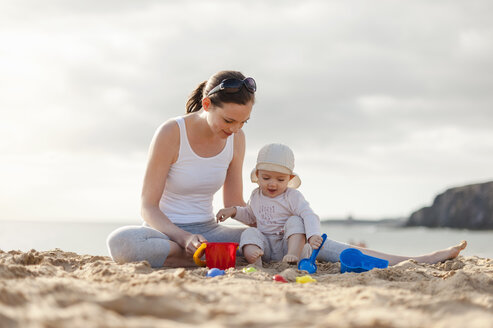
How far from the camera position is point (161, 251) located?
322 centimetres

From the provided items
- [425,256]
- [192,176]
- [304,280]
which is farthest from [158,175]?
[425,256]

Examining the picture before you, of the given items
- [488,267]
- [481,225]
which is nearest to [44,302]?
[488,267]

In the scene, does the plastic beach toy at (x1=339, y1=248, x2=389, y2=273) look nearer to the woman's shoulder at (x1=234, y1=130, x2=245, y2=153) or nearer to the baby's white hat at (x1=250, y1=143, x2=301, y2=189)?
the baby's white hat at (x1=250, y1=143, x2=301, y2=189)

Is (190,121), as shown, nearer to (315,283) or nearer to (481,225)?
(315,283)

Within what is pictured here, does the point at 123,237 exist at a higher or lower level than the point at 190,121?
lower

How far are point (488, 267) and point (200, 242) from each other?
78.0 inches

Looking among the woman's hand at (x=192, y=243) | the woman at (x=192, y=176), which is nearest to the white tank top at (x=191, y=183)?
the woman at (x=192, y=176)

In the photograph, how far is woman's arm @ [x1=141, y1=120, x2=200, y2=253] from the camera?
340 cm

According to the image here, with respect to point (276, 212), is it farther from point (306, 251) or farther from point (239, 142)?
point (239, 142)

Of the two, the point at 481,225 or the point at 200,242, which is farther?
the point at 481,225

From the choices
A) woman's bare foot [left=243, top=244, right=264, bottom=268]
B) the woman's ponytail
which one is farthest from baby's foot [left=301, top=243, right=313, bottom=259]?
the woman's ponytail

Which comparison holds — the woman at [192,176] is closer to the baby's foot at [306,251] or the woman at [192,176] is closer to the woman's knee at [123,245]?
the woman's knee at [123,245]

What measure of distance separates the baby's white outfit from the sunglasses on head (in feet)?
2.80

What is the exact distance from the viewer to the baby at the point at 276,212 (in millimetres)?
3494
